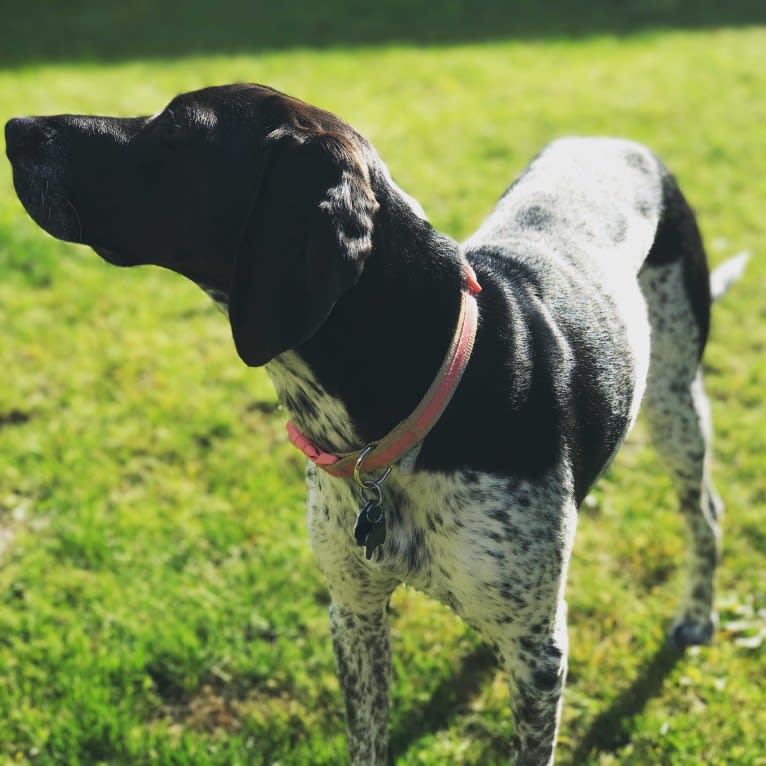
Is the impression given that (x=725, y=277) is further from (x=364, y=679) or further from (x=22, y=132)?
(x=22, y=132)

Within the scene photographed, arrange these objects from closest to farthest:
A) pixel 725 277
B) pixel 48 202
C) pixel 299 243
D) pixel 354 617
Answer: pixel 299 243 → pixel 48 202 → pixel 354 617 → pixel 725 277

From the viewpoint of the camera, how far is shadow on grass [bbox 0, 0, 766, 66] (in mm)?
10844

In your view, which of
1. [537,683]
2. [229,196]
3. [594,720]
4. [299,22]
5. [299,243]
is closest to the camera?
[299,243]

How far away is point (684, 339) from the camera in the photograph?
349 cm

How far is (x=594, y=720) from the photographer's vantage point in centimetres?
349

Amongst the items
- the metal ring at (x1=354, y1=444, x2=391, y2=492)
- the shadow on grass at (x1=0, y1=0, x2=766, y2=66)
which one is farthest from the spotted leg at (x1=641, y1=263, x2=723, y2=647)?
the shadow on grass at (x1=0, y1=0, x2=766, y2=66)

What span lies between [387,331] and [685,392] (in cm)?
162

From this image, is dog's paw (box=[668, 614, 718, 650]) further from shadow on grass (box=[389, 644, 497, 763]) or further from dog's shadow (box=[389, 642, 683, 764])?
shadow on grass (box=[389, 644, 497, 763])

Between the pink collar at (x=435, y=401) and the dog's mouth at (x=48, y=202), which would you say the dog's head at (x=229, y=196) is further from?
the pink collar at (x=435, y=401)

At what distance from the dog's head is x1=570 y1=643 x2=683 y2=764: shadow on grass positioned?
2.02 metres

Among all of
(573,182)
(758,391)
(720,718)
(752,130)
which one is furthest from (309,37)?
(720,718)

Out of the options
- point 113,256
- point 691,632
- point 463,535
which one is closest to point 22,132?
point 113,256

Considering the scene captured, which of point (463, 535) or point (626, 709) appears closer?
point (463, 535)

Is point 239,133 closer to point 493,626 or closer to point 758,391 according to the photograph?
point 493,626
